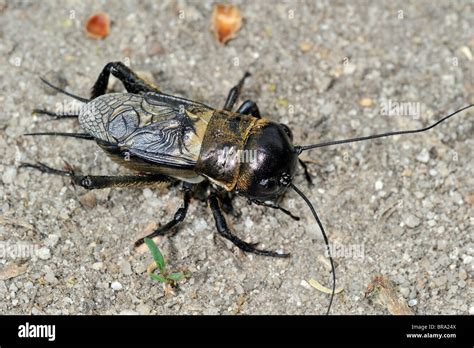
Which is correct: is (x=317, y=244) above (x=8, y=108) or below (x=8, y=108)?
below

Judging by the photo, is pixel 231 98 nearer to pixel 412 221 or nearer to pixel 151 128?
pixel 151 128

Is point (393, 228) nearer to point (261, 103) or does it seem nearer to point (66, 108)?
point (261, 103)

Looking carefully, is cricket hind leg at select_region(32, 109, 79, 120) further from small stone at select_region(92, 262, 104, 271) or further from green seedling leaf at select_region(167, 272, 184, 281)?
green seedling leaf at select_region(167, 272, 184, 281)

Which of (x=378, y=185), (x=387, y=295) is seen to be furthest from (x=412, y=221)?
(x=387, y=295)

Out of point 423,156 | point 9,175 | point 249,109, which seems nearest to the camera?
point 9,175
